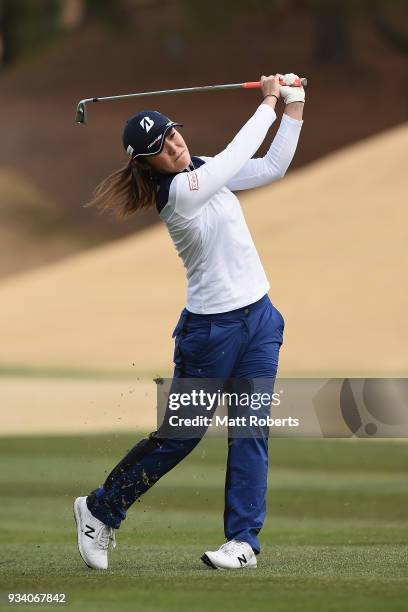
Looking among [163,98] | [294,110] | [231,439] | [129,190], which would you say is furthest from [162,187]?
[163,98]

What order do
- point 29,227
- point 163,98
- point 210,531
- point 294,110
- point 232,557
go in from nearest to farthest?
point 232,557 → point 294,110 → point 210,531 → point 29,227 → point 163,98

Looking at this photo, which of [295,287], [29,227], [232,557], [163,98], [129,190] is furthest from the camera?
[163,98]

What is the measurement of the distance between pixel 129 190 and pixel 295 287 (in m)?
21.3

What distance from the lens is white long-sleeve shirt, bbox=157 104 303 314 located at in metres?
6.88

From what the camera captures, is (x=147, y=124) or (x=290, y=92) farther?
(x=290, y=92)

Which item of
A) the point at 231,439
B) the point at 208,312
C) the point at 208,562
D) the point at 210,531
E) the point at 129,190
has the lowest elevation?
the point at 210,531

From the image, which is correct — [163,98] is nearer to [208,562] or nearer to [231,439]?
[231,439]

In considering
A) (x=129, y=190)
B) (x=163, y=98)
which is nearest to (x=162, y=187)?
(x=129, y=190)

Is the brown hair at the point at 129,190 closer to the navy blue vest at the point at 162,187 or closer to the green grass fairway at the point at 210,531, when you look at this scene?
the navy blue vest at the point at 162,187

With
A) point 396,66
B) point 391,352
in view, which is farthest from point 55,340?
point 396,66

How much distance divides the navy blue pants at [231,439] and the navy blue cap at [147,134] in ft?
2.42

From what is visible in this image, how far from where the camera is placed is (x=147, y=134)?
703cm

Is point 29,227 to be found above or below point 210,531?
above

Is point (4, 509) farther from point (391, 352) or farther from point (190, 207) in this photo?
point (391, 352)
